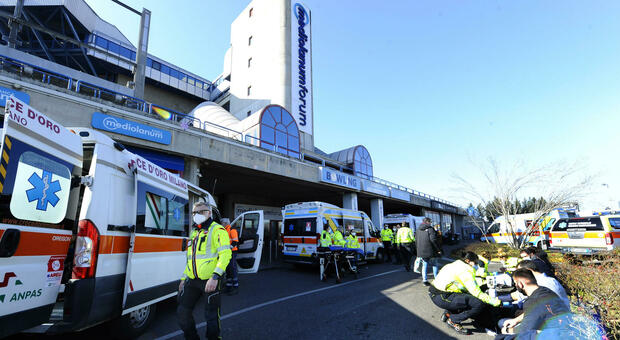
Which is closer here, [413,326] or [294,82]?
[413,326]

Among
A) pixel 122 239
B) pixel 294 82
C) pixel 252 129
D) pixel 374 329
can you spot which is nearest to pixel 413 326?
pixel 374 329

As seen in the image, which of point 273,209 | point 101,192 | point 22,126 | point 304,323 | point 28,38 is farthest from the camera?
point 28,38

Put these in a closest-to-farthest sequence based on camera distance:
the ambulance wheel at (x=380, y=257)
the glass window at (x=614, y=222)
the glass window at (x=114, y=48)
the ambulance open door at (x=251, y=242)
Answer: the ambulance open door at (x=251, y=242) → the glass window at (x=614, y=222) → the ambulance wheel at (x=380, y=257) → the glass window at (x=114, y=48)

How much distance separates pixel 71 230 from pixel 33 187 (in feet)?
2.06

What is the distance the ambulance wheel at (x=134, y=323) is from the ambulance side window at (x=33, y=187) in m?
1.54

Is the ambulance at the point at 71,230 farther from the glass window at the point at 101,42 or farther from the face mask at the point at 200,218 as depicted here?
the glass window at the point at 101,42

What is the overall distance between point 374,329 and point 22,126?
188 inches

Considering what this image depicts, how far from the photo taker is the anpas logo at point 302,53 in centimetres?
2983

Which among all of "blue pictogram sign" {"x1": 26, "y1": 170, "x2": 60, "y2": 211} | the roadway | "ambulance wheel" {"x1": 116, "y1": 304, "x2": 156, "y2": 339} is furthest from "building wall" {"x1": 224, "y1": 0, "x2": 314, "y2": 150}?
"blue pictogram sign" {"x1": 26, "y1": 170, "x2": 60, "y2": 211}

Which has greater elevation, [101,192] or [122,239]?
[101,192]

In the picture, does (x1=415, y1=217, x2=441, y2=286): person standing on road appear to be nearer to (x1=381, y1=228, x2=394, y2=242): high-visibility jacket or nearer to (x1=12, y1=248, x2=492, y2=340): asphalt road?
(x1=12, y1=248, x2=492, y2=340): asphalt road

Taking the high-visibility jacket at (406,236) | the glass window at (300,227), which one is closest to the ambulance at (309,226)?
the glass window at (300,227)

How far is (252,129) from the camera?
21531 millimetres

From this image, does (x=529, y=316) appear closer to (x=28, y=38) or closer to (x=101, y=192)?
(x=101, y=192)
